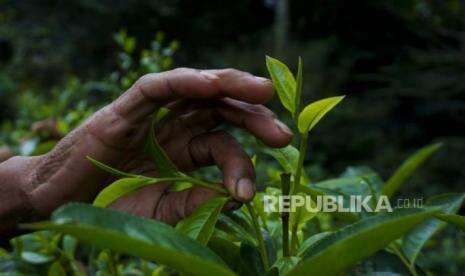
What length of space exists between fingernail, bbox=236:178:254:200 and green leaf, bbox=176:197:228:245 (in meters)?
0.03

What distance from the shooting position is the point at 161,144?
1089 millimetres

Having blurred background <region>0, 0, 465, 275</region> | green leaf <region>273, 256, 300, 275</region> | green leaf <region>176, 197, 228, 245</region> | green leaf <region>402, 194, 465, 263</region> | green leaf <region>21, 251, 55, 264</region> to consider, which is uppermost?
green leaf <region>176, 197, 228, 245</region>

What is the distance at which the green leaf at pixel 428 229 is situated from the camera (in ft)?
3.18

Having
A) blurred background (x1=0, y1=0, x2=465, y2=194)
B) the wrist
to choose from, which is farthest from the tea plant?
blurred background (x1=0, y1=0, x2=465, y2=194)

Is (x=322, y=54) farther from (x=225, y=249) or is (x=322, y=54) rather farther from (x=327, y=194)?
(x=225, y=249)

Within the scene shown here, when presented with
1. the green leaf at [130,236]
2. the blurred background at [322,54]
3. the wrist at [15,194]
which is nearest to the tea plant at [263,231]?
the green leaf at [130,236]

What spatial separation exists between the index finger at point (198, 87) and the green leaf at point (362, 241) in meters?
0.31

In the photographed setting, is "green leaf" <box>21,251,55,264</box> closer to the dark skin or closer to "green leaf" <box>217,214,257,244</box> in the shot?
the dark skin

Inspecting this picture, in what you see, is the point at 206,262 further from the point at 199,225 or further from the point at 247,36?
the point at 247,36

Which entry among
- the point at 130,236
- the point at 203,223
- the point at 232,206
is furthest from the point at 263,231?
the point at 130,236

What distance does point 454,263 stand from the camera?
3.23 metres

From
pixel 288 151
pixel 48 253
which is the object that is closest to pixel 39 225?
pixel 288 151

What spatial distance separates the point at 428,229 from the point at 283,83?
1.11ft

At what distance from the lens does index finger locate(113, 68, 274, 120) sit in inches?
36.2
